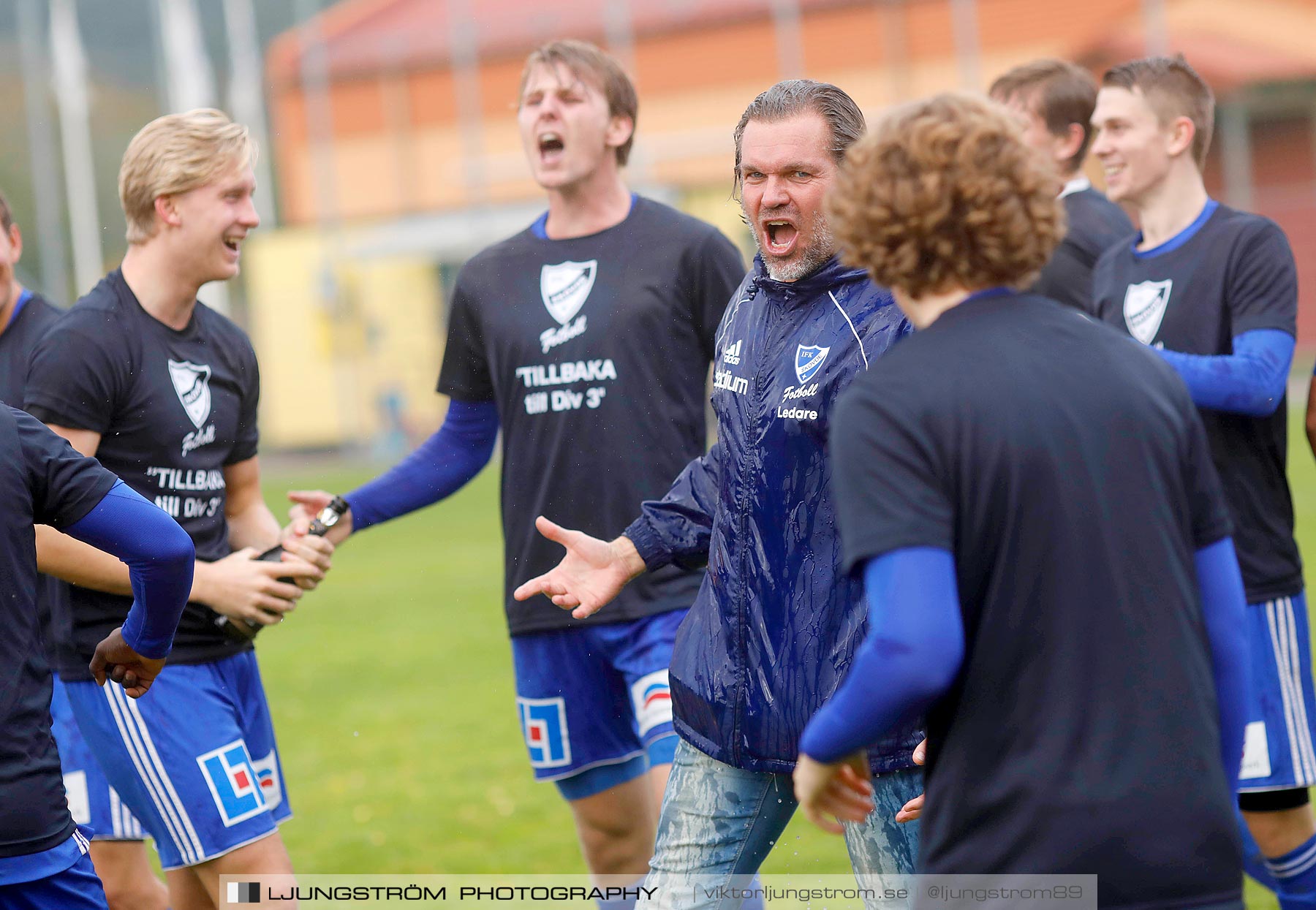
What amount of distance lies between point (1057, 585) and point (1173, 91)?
3.12 meters

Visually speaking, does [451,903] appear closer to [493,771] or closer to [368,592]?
[493,771]

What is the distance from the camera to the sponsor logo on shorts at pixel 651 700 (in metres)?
4.64

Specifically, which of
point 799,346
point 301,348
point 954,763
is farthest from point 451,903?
point 301,348

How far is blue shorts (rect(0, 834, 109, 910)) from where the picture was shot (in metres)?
3.12

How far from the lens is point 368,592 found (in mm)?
15438

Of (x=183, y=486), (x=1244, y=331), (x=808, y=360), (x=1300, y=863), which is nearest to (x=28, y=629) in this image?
(x=183, y=486)

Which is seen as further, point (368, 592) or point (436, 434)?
point (368, 592)

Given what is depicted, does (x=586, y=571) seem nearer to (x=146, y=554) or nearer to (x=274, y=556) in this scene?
(x=146, y=554)

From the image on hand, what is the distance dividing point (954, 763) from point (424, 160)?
121 ft

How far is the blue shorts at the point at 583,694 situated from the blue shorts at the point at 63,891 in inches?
71.9

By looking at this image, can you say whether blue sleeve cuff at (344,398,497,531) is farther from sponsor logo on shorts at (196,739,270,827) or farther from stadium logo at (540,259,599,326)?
sponsor logo on shorts at (196,739,270,827)

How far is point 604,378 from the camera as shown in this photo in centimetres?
487

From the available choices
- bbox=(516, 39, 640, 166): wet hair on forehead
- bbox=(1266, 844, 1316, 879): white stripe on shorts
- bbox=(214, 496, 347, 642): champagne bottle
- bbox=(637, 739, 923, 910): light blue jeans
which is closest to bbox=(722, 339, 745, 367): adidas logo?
bbox=(637, 739, 923, 910): light blue jeans

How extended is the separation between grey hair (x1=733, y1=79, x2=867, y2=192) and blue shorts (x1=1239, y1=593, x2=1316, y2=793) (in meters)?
2.17
